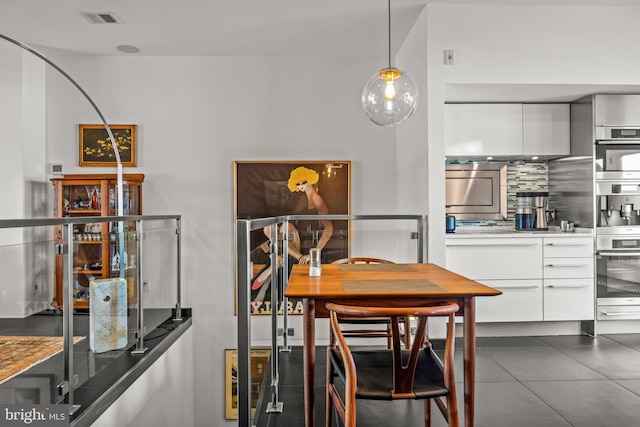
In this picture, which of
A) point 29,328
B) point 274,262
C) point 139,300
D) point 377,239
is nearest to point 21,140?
point 139,300

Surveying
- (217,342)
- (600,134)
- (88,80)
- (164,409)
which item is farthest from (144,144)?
(600,134)

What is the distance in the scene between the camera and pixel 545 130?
4305mm

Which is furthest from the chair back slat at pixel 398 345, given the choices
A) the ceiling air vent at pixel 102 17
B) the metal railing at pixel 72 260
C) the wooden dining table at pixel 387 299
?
the ceiling air vent at pixel 102 17

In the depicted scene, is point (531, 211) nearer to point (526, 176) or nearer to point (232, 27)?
point (526, 176)

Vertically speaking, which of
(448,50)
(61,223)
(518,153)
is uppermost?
(448,50)

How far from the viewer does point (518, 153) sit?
14.1 feet

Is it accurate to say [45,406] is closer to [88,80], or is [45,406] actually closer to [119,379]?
[119,379]

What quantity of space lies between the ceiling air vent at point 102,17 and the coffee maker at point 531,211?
4.15 meters

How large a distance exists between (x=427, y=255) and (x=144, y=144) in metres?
3.37

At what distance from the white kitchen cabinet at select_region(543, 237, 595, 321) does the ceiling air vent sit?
13.9 feet

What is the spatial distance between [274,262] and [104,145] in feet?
11.1

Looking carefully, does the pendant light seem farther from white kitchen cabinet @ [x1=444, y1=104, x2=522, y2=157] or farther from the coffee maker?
the coffee maker

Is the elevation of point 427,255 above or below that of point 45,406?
above

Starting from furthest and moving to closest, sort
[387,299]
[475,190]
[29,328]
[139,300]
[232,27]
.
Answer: [475,190], [232,27], [139,300], [29,328], [387,299]
